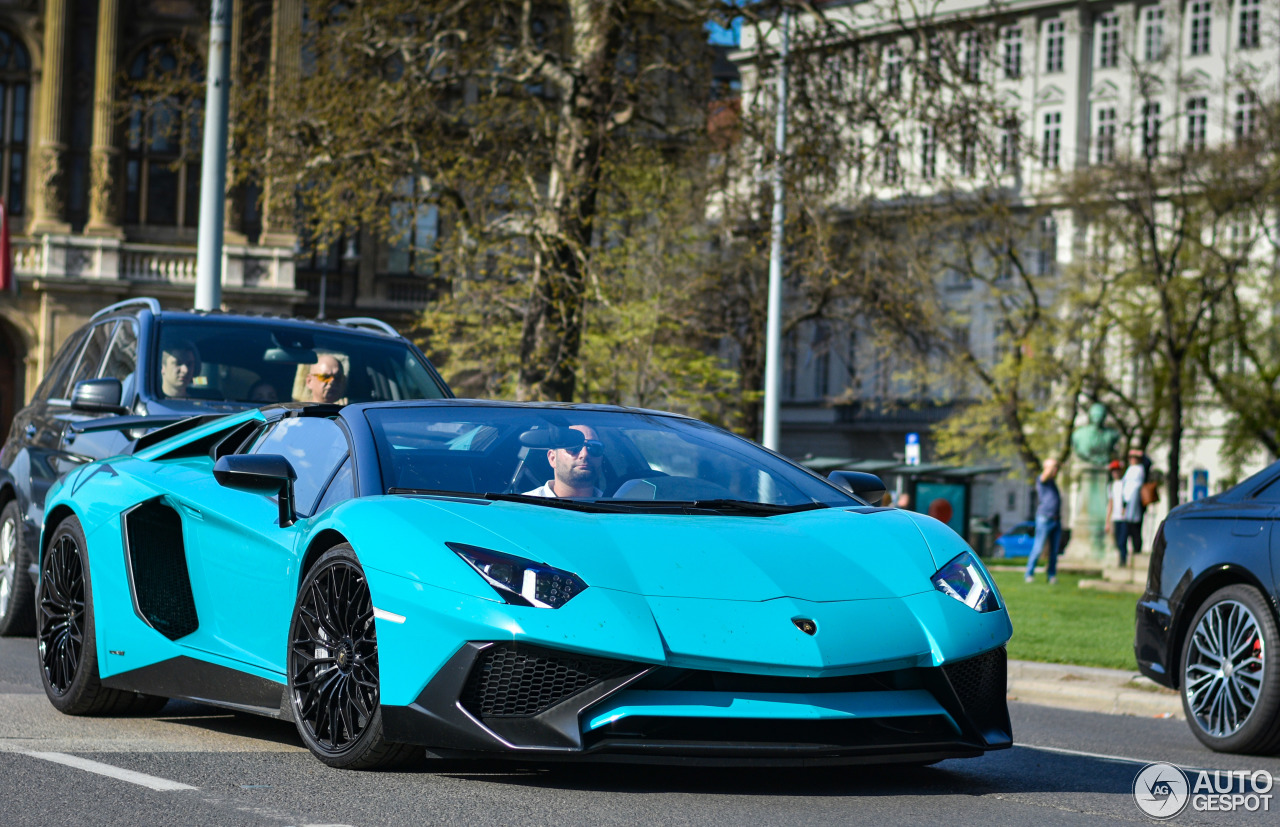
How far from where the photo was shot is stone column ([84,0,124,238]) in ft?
164

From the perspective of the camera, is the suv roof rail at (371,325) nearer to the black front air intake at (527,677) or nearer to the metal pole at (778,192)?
the black front air intake at (527,677)

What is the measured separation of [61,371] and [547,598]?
7.22 m

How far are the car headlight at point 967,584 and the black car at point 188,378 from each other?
4773 mm

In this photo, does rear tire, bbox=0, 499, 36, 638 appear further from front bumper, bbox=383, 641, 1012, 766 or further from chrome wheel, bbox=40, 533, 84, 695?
front bumper, bbox=383, 641, 1012, 766

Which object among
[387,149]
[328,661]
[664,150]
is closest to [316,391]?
[328,661]

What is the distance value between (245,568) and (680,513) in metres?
1.54

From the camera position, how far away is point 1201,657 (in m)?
8.13

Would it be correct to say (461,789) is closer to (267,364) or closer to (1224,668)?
(1224,668)

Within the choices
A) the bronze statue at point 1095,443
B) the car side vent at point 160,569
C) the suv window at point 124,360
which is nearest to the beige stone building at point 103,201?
the bronze statue at point 1095,443

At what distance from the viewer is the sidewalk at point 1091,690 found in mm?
10578

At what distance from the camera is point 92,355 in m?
10.9

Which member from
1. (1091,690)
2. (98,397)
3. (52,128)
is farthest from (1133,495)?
(52,128)

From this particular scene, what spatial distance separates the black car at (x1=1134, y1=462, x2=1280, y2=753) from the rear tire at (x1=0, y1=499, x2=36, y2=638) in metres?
6.12

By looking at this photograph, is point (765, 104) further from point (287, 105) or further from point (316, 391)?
point (316, 391)
